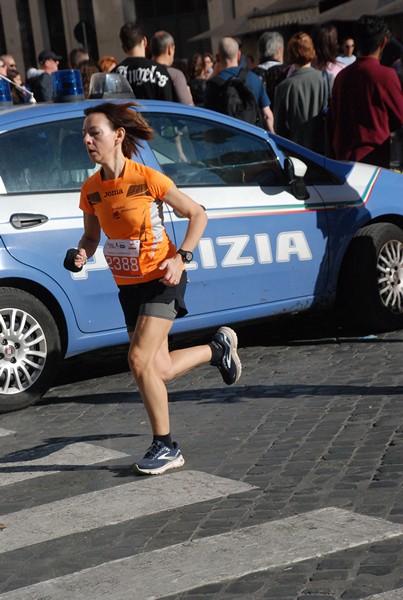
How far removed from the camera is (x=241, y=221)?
7895 mm

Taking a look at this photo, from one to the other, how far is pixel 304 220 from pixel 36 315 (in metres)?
1.95

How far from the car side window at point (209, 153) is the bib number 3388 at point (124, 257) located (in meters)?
2.02

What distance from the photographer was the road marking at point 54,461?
5.96m

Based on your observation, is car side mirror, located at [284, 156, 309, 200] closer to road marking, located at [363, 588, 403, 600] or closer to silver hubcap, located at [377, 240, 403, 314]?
silver hubcap, located at [377, 240, 403, 314]

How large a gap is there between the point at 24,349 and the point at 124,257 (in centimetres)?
156

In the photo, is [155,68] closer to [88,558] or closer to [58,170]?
[58,170]

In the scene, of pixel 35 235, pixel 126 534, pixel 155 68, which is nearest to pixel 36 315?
pixel 35 235

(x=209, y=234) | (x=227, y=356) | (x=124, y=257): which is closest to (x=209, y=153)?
(x=209, y=234)

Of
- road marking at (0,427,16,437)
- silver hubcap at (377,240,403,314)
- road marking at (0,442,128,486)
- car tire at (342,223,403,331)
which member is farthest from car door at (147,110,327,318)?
road marking at (0,442,128,486)

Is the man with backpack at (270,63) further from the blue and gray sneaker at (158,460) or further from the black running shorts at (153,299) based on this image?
the blue and gray sneaker at (158,460)

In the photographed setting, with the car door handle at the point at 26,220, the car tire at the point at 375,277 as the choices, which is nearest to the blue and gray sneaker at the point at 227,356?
the car door handle at the point at 26,220

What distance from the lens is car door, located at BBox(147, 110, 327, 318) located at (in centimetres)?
781

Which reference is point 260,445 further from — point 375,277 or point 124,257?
point 375,277

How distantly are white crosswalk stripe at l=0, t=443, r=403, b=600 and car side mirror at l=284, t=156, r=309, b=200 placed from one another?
9.35 feet
